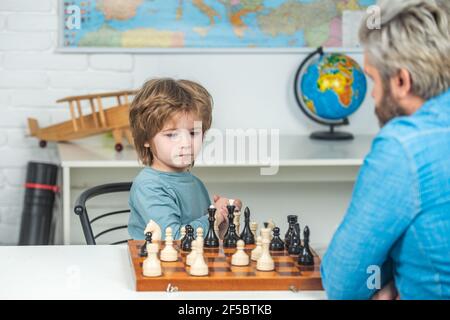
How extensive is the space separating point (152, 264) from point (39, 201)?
2249 mm

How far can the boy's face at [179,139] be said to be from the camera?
6.48 ft

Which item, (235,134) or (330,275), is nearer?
(330,275)

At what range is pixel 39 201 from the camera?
357 centimetres

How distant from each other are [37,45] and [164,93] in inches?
70.9

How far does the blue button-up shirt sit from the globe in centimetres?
219

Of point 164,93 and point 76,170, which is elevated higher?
point 164,93

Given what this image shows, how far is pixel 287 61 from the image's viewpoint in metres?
3.74

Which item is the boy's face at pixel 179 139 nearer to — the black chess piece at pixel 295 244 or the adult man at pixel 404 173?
the black chess piece at pixel 295 244

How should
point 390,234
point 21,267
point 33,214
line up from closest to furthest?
1. point 390,234
2. point 21,267
3. point 33,214

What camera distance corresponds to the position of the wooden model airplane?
3.33 metres

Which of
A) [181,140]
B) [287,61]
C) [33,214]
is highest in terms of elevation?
[287,61]

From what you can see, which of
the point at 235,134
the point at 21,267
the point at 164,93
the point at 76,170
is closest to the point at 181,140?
the point at 164,93

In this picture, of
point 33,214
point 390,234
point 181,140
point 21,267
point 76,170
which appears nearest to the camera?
point 390,234
